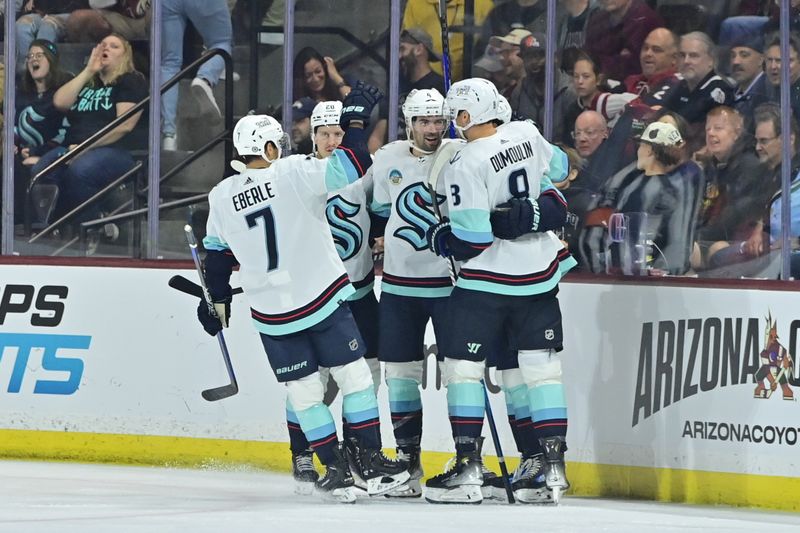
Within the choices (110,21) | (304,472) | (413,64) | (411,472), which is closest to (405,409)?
(411,472)

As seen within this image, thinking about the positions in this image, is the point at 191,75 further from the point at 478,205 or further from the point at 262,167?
the point at 478,205

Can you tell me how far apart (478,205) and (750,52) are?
1360 millimetres

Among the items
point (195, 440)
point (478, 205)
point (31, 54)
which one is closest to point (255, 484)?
point (195, 440)

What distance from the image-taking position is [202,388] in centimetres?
573

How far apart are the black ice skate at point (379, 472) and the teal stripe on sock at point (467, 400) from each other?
10.0 inches

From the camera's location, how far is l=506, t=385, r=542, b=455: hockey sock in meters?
4.83

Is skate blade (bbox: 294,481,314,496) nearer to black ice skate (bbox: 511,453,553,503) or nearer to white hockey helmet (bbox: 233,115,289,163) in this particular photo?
black ice skate (bbox: 511,453,553,503)

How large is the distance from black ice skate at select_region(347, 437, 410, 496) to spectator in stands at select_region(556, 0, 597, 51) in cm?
174

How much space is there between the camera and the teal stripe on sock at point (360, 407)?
185 inches

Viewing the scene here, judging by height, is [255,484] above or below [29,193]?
below

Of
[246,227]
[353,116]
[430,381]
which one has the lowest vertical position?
[430,381]

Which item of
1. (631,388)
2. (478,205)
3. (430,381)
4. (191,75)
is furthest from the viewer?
(191,75)

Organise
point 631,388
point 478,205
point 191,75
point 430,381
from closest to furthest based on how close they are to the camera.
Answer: point 478,205, point 631,388, point 430,381, point 191,75

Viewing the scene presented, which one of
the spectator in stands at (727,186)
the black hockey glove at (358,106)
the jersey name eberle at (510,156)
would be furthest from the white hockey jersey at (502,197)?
the spectator in stands at (727,186)
